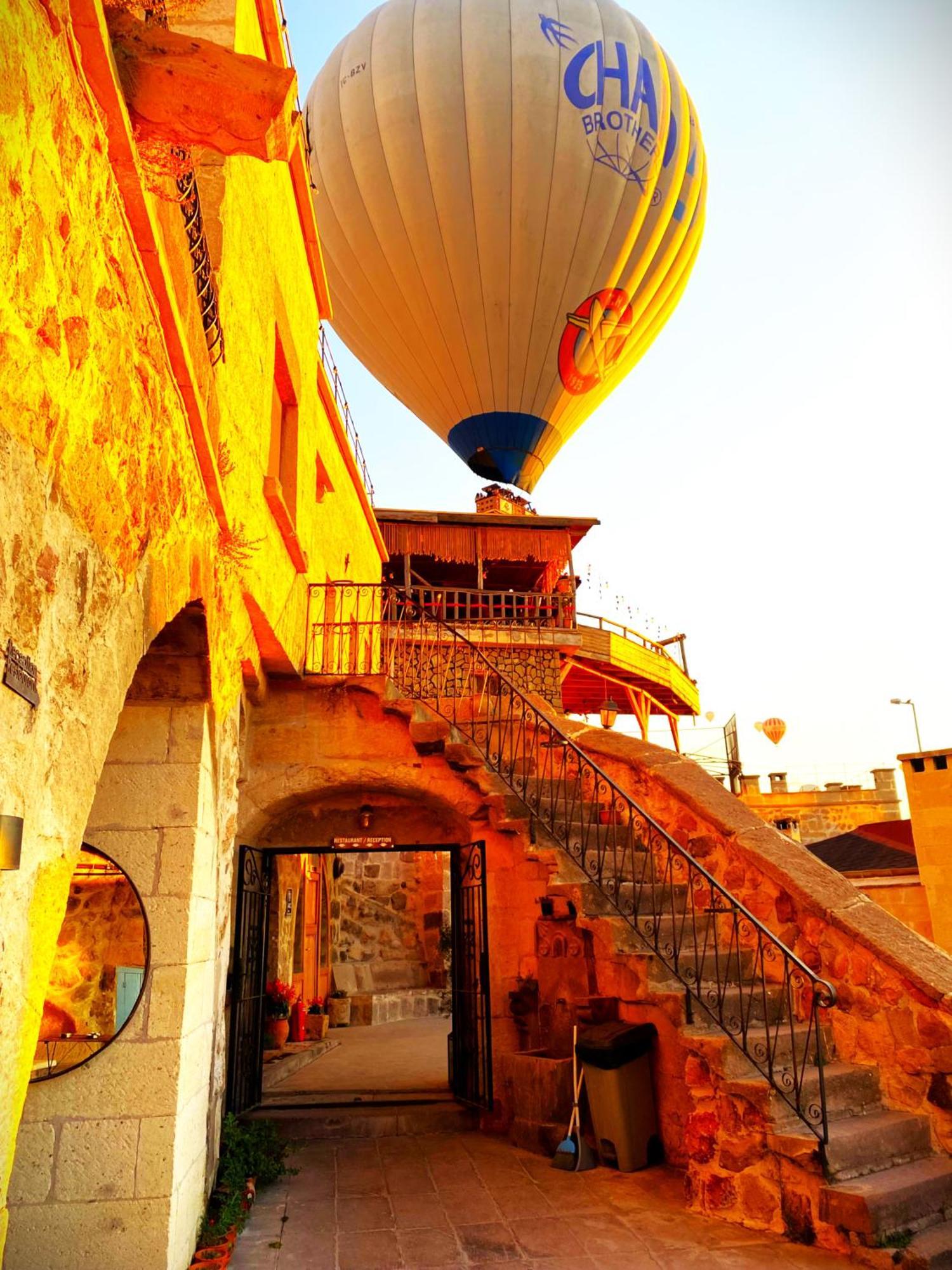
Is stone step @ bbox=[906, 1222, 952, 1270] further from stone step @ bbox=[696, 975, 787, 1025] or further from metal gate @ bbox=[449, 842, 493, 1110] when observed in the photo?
metal gate @ bbox=[449, 842, 493, 1110]

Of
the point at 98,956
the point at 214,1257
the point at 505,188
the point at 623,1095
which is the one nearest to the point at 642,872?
the point at 623,1095

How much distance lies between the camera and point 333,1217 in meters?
4.79

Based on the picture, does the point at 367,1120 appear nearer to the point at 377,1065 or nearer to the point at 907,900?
the point at 377,1065

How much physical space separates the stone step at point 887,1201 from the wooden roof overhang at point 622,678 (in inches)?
467

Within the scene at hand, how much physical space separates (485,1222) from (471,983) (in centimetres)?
280

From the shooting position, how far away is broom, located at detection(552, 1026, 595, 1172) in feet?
18.0

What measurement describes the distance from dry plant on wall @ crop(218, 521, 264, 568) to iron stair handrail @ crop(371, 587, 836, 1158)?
2.32 metres

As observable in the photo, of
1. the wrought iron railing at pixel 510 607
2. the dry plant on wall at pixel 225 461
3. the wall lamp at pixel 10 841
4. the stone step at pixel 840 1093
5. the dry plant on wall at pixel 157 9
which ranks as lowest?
the stone step at pixel 840 1093

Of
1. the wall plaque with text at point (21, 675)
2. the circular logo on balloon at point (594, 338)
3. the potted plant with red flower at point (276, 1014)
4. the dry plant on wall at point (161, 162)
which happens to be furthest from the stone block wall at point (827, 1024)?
the circular logo on balloon at point (594, 338)

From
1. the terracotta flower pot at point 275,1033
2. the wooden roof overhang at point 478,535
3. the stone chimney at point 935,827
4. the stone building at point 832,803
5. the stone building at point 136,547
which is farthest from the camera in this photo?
the stone building at point 832,803

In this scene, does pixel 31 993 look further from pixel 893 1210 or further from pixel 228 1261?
pixel 893 1210

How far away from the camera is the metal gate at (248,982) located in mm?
6342

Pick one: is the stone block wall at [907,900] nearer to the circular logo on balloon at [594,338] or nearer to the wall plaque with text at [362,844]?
the wall plaque with text at [362,844]

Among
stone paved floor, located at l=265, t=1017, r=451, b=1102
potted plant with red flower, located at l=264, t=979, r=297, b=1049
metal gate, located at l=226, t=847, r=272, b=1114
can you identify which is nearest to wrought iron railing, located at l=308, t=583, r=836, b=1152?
metal gate, located at l=226, t=847, r=272, b=1114
